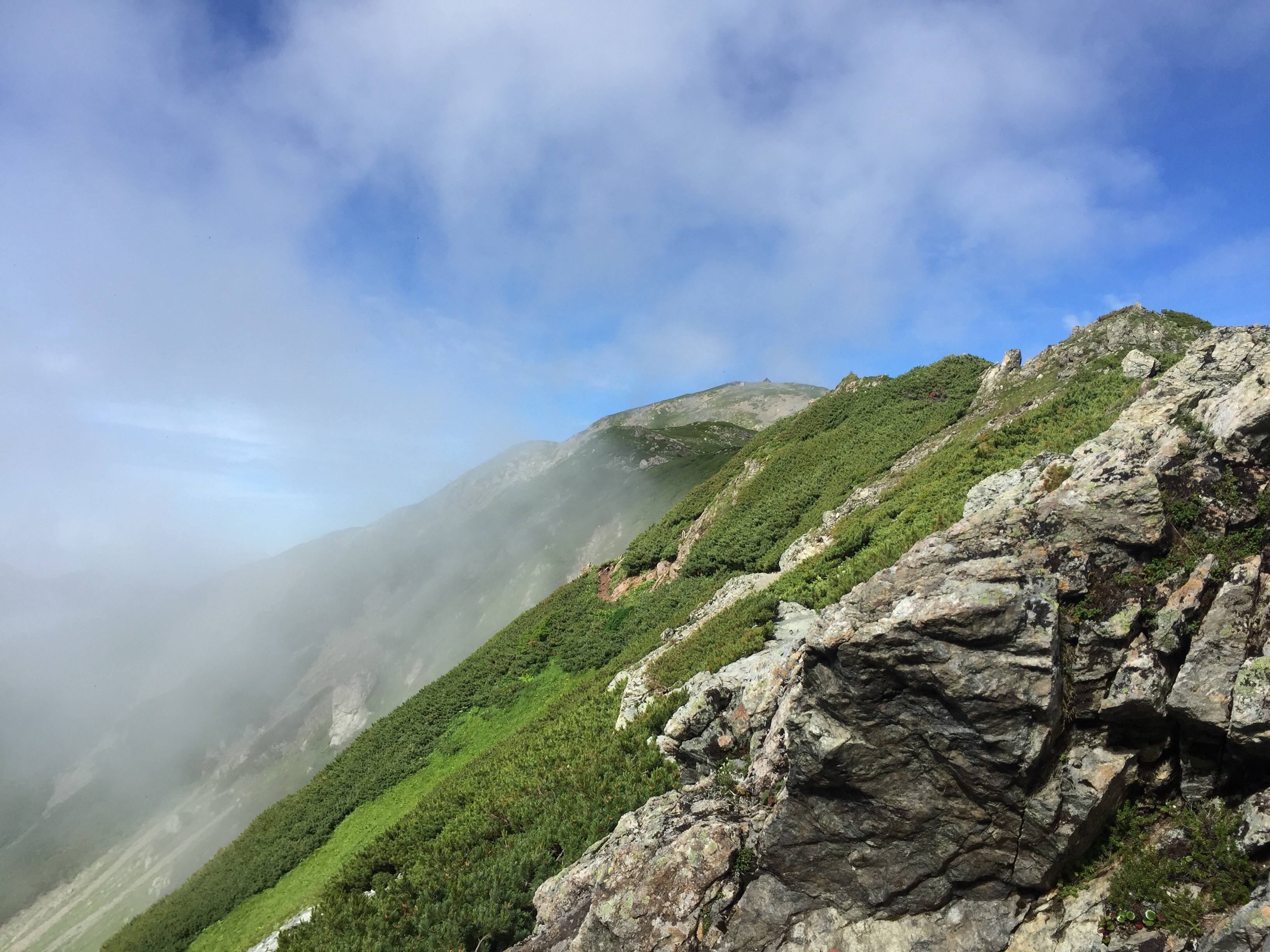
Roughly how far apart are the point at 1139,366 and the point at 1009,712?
23426 mm

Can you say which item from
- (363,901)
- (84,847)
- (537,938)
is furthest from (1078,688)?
(84,847)

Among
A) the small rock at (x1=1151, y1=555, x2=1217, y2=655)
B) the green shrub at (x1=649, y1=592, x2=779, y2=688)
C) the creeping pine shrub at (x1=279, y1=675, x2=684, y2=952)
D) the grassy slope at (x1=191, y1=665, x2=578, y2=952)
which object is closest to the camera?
the small rock at (x1=1151, y1=555, x2=1217, y2=655)

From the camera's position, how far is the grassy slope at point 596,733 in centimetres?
1273

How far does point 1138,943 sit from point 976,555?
4.67 meters

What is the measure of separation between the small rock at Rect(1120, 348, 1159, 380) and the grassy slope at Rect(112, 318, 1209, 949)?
0.58 meters

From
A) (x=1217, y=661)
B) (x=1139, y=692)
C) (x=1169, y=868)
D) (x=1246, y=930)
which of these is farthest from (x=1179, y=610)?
(x=1246, y=930)

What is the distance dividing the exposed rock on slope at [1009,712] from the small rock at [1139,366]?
1732 cm

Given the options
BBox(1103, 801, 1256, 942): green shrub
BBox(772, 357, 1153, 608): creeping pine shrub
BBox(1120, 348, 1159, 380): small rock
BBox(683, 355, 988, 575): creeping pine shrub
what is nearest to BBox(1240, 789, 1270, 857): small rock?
BBox(1103, 801, 1256, 942): green shrub

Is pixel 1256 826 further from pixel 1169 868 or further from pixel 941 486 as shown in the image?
pixel 941 486

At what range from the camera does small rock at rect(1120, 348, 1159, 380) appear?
22.5 metres

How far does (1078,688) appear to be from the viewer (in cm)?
769

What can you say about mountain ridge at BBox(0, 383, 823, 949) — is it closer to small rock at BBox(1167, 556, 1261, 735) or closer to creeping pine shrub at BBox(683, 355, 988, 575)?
creeping pine shrub at BBox(683, 355, 988, 575)

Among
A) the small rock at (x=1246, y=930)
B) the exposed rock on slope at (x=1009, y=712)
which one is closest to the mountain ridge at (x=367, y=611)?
the exposed rock on slope at (x=1009, y=712)

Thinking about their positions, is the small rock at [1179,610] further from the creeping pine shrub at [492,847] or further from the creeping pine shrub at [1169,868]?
the creeping pine shrub at [492,847]
